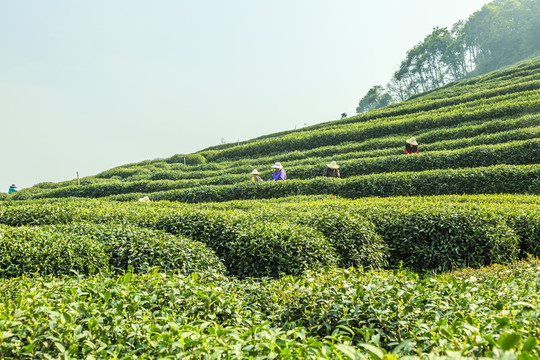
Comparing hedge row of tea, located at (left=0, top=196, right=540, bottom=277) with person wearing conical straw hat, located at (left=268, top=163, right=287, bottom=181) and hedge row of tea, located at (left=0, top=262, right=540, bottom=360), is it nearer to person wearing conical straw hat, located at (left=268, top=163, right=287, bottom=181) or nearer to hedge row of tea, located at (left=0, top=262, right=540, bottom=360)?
hedge row of tea, located at (left=0, top=262, right=540, bottom=360)

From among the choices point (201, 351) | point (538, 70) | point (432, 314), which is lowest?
point (432, 314)

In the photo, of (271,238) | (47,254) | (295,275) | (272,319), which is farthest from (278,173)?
(272,319)

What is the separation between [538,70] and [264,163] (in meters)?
32.8

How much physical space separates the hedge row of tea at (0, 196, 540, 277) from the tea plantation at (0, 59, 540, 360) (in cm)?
3

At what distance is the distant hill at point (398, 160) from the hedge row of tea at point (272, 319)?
1058 centimetres

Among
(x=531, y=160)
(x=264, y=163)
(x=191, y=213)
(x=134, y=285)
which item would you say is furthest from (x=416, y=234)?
(x=264, y=163)

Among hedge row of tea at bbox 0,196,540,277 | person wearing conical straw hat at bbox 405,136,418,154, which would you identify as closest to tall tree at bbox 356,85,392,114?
person wearing conical straw hat at bbox 405,136,418,154

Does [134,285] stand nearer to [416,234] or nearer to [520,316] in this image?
[520,316]

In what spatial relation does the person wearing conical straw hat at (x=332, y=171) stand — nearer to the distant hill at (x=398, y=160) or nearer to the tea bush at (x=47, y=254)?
the distant hill at (x=398, y=160)

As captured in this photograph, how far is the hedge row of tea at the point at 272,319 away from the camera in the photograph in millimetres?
2268

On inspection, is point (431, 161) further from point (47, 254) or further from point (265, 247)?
point (47, 254)

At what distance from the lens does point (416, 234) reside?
295 inches

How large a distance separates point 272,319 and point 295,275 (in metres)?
2.26

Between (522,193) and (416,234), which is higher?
(416,234)
